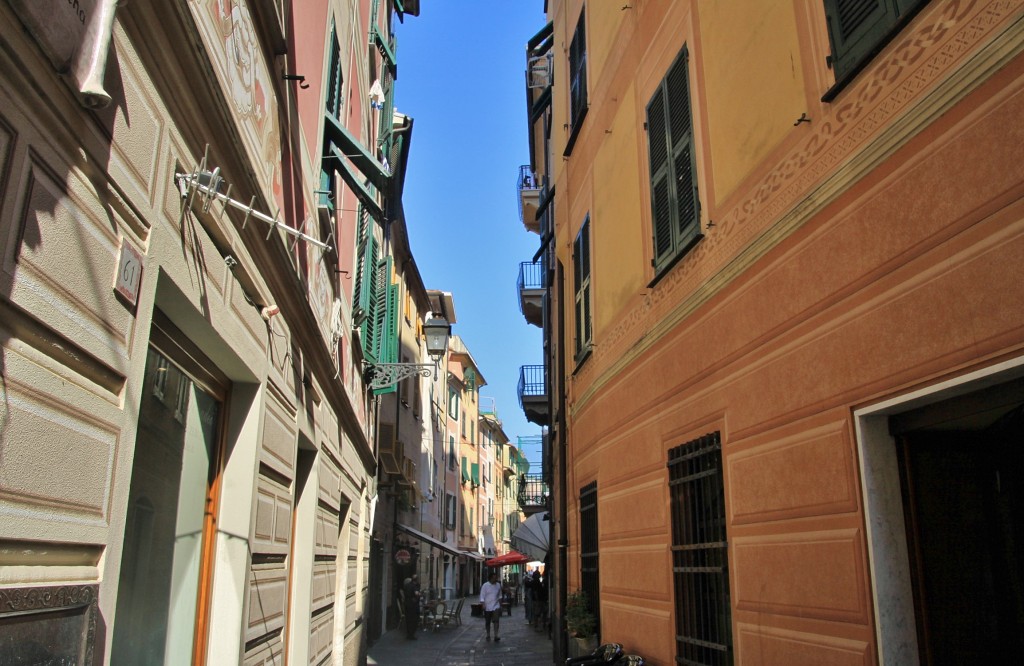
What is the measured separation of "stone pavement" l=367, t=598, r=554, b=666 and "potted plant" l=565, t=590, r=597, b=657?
5.10 meters

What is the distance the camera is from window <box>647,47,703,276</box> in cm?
669

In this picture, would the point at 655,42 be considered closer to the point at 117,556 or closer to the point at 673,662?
the point at 673,662

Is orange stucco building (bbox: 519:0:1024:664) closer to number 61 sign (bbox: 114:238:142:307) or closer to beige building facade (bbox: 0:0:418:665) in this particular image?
beige building facade (bbox: 0:0:418:665)

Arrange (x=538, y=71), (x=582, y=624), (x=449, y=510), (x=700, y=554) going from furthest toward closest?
1. (x=449, y=510)
2. (x=538, y=71)
3. (x=582, y=624)
4. (x=700, y=554)

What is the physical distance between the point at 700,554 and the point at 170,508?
365 centimetres

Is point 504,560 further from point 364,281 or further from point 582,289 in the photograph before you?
point 582,289

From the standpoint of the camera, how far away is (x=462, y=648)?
61.1 ft

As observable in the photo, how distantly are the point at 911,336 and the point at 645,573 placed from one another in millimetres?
4189

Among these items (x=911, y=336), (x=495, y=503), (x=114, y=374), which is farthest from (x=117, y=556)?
(x=495, y=503)

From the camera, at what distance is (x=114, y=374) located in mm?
2842

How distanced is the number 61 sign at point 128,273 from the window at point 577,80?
8534 millimetres

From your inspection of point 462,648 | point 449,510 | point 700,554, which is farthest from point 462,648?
point 449,510

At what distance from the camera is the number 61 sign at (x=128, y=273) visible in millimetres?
2853

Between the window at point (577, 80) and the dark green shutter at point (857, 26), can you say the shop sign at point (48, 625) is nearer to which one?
the dark green shutter at point (857, 26)
